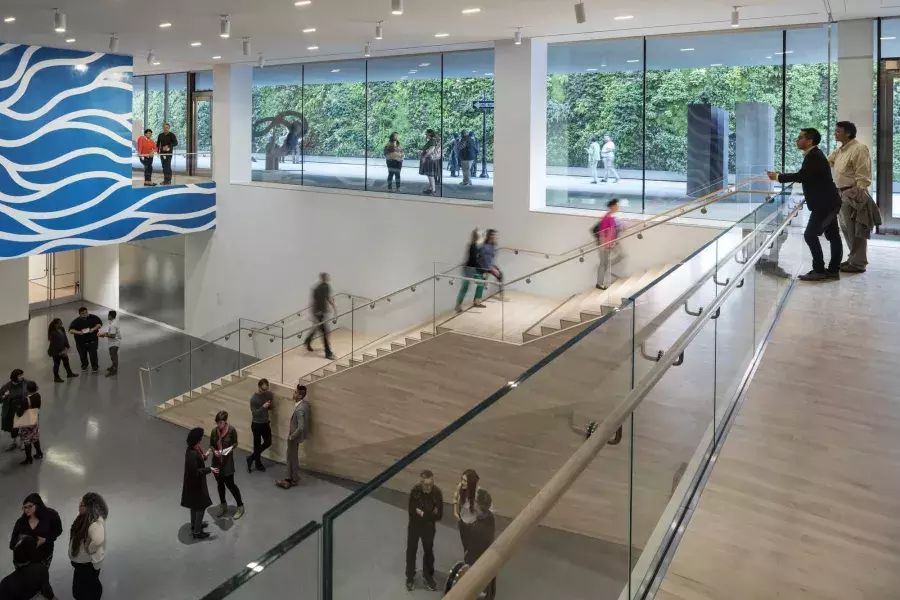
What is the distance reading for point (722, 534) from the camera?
310 centimetres

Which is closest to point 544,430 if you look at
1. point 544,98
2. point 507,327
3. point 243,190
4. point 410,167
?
point 507,327

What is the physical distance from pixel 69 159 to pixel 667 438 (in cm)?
1613

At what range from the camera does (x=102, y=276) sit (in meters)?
22.9

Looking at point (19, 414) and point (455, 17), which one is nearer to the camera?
point (19, 414)

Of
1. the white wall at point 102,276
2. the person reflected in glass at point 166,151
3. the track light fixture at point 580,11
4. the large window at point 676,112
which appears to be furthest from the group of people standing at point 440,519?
the white wall at point 102,276

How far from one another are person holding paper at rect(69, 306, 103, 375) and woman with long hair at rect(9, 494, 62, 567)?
8639mm

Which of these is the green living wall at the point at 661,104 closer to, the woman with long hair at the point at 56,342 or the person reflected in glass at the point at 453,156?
the person reflected in glass at the point at 453,156

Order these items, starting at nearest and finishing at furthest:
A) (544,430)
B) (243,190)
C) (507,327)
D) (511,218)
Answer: (544,430)
(507,327)
(511,218)
(243,190)

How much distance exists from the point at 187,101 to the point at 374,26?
981 cm

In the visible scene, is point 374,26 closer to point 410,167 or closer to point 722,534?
point 410,167

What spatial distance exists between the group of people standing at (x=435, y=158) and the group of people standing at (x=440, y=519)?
558 inches

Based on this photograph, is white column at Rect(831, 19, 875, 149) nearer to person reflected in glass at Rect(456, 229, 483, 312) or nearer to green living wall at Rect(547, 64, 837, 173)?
green living wall at Rect(547, 64, 837, 173)

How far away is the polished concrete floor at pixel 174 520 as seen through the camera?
1.37 meters

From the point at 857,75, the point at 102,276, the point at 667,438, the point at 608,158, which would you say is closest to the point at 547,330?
the point at 608,158
